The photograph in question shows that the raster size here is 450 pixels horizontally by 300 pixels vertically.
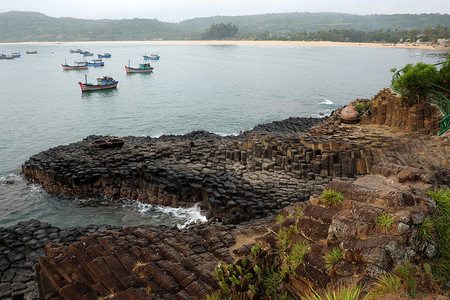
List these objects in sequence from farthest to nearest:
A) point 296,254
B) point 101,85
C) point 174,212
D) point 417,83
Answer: point 101,85 < point 417,83 < point 174,212 < point 296,254

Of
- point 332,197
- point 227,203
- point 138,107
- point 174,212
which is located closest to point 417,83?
point 227,203

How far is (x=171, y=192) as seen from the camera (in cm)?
1931

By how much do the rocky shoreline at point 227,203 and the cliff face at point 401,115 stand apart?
98mm

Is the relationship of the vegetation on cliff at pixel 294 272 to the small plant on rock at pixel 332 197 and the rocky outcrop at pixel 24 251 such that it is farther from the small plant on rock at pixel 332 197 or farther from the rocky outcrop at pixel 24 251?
the rocky outcrop at pixel 24 251

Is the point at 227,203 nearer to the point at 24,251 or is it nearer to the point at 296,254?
the point at 24,251

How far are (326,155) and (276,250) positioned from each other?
35.7 feet

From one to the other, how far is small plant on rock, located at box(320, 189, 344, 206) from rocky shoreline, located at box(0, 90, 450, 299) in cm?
15

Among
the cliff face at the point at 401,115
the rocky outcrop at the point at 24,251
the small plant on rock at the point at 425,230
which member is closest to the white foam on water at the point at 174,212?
the rocky outcrop at the point at 24,251

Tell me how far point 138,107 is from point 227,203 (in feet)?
112

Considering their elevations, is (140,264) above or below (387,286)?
below

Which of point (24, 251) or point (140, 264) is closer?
point (140, 264)

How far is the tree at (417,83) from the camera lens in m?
23.4

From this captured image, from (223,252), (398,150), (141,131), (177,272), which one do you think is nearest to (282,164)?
(398,150)

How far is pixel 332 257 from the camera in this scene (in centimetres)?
691
